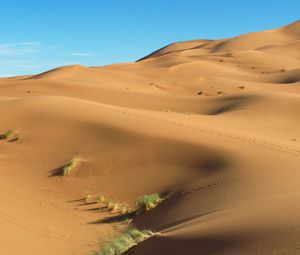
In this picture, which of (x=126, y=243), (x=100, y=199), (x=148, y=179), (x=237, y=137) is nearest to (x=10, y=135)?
(x=100, y=199)

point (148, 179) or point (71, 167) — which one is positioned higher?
point (71, 167)

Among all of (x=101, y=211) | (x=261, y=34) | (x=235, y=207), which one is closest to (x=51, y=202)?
(x=101, y=211)

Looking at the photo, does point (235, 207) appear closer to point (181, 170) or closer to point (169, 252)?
point (169, 252)

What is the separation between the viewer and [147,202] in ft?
30.2

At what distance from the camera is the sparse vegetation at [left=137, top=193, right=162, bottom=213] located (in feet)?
30.1

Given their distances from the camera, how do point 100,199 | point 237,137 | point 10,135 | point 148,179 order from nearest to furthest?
point 100,199, point 148,179, point 237,137, point 10,135

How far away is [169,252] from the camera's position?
552 centimetres

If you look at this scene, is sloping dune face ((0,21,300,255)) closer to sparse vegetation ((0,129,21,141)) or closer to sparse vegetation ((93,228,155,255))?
sparse vegetation ((0,129,21,141))

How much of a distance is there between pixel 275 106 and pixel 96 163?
1217 cm

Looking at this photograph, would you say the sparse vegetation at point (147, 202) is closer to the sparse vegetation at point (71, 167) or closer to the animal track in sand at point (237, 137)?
the sparse vegetation at point (71, 167)

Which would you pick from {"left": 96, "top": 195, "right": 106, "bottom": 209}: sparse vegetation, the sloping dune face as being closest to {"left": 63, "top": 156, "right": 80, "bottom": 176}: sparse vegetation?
the sloping dune face

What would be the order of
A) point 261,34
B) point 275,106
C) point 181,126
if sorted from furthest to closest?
point 261,34 → point 275,106 → point 181,126

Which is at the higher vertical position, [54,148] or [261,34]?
[261,34]

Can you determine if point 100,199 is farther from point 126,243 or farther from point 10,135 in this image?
point 10,135
